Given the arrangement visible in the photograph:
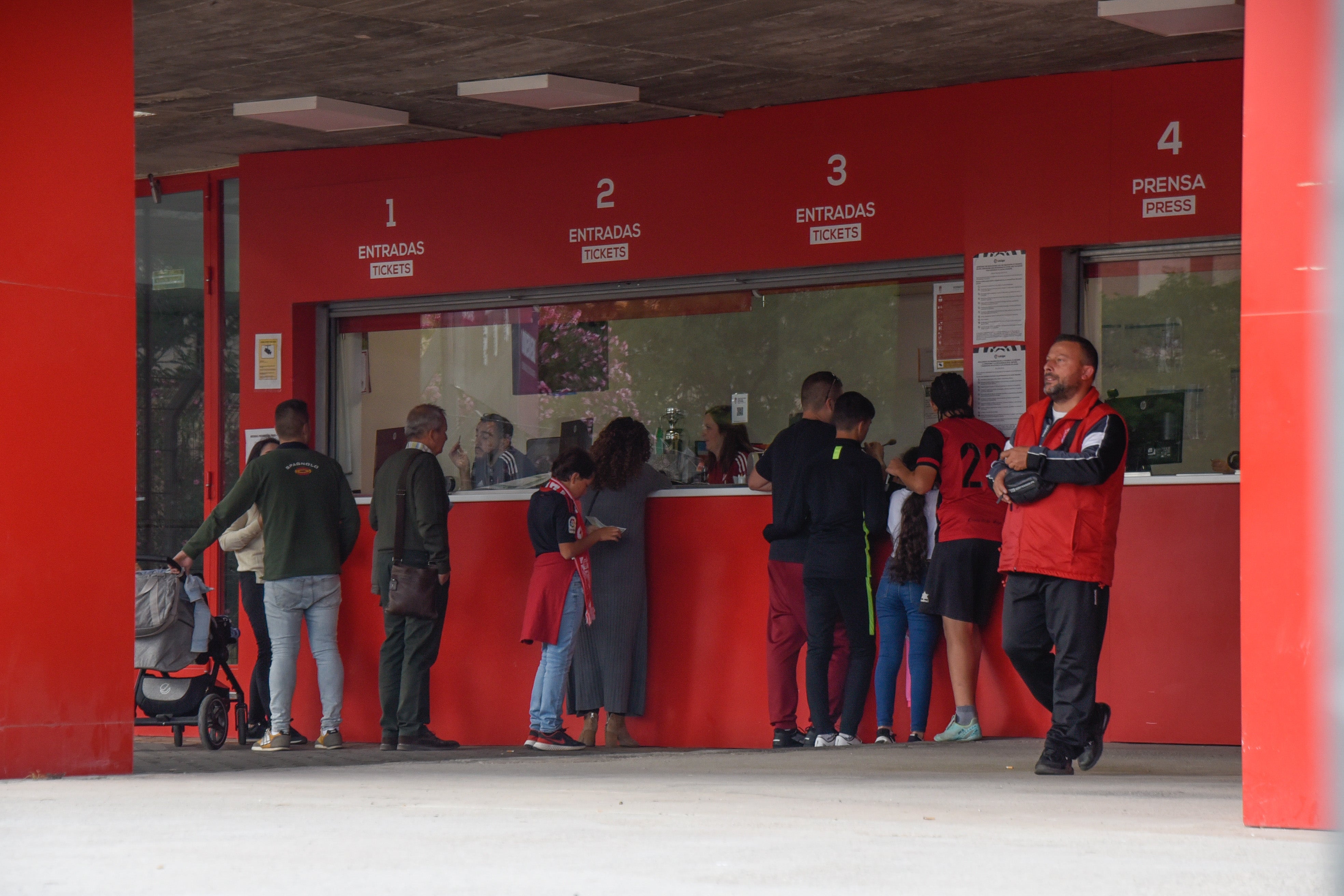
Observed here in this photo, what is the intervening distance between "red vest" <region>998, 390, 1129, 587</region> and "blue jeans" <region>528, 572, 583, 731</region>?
9.73 feet

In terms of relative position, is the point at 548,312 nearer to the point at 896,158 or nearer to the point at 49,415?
the point at 896,158

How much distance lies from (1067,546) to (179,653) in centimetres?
465

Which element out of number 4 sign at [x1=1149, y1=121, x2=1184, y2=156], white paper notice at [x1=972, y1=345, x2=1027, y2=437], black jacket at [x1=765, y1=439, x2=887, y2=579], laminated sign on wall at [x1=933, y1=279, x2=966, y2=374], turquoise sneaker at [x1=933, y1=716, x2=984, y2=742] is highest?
number 4 sign at [x1=1149, y1=121, x2=1184, y2=156]

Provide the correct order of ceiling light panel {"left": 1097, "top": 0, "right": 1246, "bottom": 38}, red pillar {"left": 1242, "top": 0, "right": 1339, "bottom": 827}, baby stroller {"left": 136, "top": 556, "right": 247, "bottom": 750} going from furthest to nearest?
baby stroller {"left": 136, "top": 556, "right": 247, "bottom": 750} < ceiling light panel {"left": 1097, "top": 0, "right": 1246, "bottom": 38} < red pillar {"left": 1242, "top": 0, "right": 1339, "bottom": 827}

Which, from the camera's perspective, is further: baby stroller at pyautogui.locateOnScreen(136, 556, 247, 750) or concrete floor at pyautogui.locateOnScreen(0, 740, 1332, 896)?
baby stroller at pyautogui.locateOnScreen(136, 556, 247, 750)

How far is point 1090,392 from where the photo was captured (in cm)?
622

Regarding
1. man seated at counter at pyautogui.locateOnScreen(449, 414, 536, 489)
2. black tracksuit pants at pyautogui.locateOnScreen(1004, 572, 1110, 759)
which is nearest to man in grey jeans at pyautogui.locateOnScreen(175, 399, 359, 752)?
man seated at counter at pyautogui.locateOnScreen(449, 414, 536, 489)

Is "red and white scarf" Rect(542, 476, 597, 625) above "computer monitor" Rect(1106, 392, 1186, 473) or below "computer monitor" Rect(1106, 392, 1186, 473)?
below

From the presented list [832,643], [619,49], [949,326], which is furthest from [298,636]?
[949,326]

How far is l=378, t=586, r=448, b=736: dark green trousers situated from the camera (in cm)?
876

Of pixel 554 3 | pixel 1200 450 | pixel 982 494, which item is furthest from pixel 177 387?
pixel 1200 450

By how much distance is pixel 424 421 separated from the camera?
883 cm

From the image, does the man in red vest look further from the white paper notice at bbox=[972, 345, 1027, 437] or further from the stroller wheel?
the stroller wheel

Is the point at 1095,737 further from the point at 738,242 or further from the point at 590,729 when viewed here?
the point at 738,242
